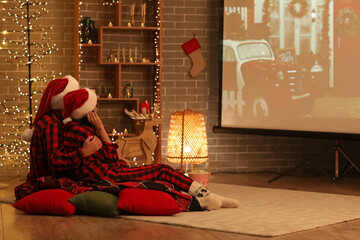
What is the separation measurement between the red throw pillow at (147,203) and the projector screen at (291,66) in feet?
7.29

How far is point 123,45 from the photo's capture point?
6.63m

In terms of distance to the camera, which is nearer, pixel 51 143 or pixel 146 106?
pixel 51 143

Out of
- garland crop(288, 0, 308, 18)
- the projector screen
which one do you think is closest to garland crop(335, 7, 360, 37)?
the projector screen

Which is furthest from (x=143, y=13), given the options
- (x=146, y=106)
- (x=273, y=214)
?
(x=273, y=214)

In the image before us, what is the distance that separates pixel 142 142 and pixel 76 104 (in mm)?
1747

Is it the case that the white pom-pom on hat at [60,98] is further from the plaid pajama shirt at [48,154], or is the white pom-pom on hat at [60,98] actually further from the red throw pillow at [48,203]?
the red throw pillow at [48,203]

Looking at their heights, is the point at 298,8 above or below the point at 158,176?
above

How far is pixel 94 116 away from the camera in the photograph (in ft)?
15.2

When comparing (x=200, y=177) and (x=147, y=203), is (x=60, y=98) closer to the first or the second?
(x=147, y=203)

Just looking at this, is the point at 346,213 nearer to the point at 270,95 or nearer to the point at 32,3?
the point at 270,95

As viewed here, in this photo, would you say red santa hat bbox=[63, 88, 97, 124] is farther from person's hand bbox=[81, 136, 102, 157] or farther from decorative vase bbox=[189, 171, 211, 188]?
decorative vase bbox=[189, 171, 211, 188]

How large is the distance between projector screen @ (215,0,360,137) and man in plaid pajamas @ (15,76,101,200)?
2.27 metres

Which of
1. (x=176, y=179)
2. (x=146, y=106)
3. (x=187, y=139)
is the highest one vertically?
(x=146, y=106)

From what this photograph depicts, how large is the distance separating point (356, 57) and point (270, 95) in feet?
3.08
